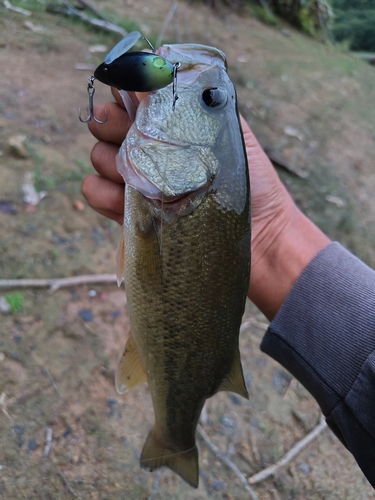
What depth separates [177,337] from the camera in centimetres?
150

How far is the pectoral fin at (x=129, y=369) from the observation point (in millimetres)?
1748

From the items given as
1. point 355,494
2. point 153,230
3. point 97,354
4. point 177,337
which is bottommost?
point 355,494

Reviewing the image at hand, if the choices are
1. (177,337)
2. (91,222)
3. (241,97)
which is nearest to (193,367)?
(177,337)

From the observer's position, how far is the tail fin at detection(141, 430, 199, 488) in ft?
5.94

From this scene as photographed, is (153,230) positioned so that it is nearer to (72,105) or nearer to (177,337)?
(177,337)

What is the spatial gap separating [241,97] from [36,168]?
392 centimetres

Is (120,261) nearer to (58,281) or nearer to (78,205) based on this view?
(58,281)

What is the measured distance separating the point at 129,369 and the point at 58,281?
1136 mm

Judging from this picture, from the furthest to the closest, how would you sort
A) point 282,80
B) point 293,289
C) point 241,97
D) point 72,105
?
point 282,80 → point 241,97 → point 72,105 → point 293,289

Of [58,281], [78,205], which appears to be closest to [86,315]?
[58,281]

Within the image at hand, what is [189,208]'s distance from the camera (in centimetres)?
137

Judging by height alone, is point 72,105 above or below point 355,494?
above

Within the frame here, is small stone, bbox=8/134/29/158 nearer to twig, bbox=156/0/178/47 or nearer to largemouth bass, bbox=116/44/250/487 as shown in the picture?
largemouth bass, bbox=116/44/250/487

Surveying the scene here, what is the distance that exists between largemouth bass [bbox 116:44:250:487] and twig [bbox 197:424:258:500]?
1173mm
